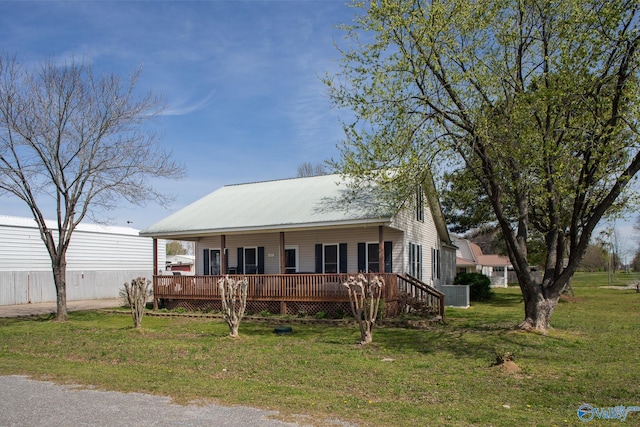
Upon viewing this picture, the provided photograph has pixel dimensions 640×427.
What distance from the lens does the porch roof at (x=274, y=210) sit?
17.6 m

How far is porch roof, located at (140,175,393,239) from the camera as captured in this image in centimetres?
1762

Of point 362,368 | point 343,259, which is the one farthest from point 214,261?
point 362,368

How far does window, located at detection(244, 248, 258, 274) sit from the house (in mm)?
42

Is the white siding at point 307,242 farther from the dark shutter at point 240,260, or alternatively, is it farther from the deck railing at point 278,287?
the deck railing at point 278,287

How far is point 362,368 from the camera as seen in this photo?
9.45 metres

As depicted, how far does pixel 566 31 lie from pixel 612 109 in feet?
6.67

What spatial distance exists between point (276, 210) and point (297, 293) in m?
3.64

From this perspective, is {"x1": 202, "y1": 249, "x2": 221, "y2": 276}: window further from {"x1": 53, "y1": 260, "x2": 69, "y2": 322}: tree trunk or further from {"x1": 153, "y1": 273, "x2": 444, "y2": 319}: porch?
{"x1": 53, "y1": 260, "x2": 69, "y2": 322}: tree trunk

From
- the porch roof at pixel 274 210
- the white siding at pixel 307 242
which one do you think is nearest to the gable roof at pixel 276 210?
the porch roof at pixel 274 210

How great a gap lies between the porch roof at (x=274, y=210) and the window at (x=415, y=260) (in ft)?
11.6

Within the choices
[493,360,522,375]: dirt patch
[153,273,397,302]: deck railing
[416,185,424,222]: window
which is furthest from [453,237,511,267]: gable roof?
[493,360,522,375]: dirt patch

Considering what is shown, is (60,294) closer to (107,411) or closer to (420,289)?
(420,289)

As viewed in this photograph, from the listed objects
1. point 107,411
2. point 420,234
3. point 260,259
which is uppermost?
point 420,234

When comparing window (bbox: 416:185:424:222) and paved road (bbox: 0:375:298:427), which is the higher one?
window (bbox: 416:185:424:222)
